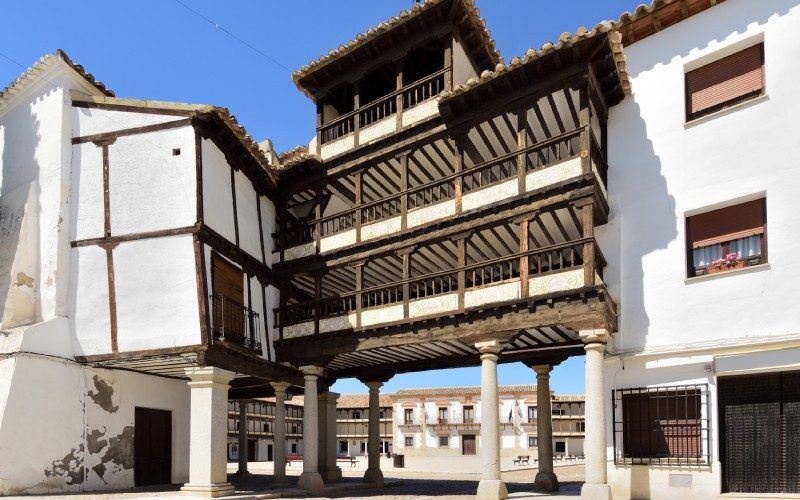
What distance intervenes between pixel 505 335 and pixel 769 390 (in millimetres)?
4426

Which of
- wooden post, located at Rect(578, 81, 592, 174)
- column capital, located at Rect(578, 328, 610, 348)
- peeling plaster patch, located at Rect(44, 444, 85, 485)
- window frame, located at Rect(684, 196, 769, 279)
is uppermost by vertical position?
wooden post, located at Rect(578, 81, 592, 174)

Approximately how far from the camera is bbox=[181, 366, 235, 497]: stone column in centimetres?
1304

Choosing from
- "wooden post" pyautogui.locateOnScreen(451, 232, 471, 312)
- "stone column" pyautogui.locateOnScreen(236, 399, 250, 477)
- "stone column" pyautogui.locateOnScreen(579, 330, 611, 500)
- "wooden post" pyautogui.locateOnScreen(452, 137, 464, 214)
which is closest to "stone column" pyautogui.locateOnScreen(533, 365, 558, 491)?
"wooden post" pyautogui.locateOnScreen(451, 232, 471, 312)

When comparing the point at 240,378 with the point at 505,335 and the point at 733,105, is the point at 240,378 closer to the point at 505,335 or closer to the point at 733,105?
the point at 505,335

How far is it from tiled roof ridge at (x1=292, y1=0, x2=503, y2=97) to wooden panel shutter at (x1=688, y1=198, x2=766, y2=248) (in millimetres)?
6817

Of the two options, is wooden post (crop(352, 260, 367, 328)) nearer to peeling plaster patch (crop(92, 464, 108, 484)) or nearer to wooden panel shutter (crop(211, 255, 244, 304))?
wooden panel shutter (crop(211, 255, 244, 304))

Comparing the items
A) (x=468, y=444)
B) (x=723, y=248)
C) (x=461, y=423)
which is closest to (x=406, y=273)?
(x=723, y=248)

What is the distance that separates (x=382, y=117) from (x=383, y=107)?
0.41m

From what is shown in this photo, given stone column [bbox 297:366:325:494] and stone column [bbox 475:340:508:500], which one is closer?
stone column [bbox 475:340:508:500]

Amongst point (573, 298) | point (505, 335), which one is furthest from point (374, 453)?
point (573, 298)

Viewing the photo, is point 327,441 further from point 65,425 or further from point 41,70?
point 41,70

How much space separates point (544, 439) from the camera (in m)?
15.7

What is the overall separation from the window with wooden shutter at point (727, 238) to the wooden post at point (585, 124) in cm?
212

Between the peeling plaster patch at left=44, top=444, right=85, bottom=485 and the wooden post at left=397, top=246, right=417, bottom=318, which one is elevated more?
the wooden post at left=397, top=246, right=417, bottom=318
